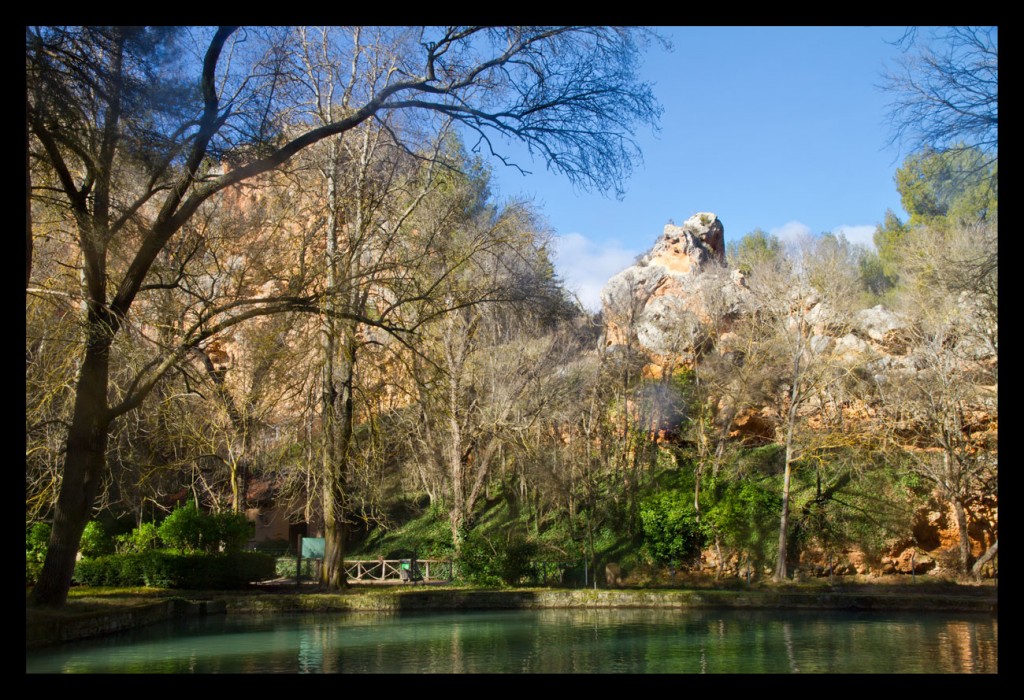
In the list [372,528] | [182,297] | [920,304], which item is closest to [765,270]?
[920,304]

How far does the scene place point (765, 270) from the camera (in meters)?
22.9

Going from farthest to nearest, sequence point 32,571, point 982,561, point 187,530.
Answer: point 982,561, point 187,530, point 32,571

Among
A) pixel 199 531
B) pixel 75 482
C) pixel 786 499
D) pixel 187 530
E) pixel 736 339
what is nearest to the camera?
pixel 75 482

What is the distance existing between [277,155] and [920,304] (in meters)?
16.9

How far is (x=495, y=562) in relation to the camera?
56.0ft

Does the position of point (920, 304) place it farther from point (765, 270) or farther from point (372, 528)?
point (372, 528)

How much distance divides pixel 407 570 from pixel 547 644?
385 inches

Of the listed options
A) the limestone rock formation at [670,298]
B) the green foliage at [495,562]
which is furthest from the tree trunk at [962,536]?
the green foliage at [495,562]

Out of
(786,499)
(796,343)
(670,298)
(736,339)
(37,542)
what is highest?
(670,298)

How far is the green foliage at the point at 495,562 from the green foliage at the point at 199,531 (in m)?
4.69

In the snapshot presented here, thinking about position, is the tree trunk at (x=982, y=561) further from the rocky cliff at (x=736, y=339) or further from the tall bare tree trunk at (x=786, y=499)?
the tall bare tree trunk at (x=786, y=499)

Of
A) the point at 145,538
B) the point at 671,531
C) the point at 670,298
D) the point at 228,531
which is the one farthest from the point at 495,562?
the point at 670,298

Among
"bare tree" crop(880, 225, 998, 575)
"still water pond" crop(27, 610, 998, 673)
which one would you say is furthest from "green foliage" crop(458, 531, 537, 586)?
"bare tree" crop(880, 225, 998, 575)

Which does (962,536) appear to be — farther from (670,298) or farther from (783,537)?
(670,298)
